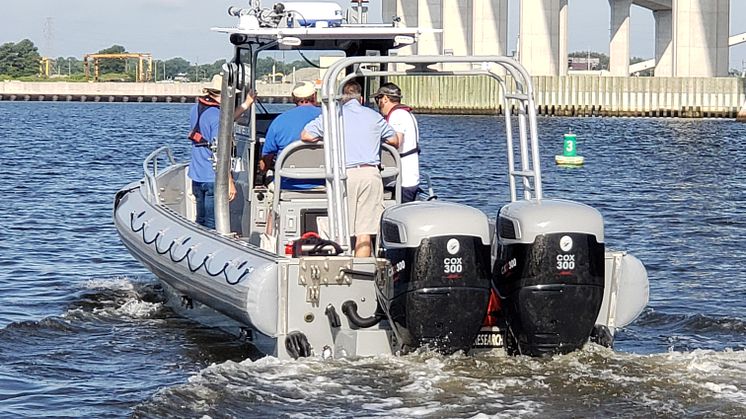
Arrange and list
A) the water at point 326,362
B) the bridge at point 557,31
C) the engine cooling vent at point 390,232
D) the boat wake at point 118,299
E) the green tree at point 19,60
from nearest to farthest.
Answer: the water at point 326,362, the engine cooling vent at point 390,232, the boat wake at point 118,299, the bridge at point 557,31, the green tree at point 19,60

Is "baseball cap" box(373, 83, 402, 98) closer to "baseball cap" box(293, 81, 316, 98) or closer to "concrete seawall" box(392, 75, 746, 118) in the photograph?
"baseball cap" box(293, 81, 316, 98)

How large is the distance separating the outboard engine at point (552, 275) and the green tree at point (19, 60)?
17518 cm

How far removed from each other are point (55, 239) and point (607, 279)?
34.7 feet

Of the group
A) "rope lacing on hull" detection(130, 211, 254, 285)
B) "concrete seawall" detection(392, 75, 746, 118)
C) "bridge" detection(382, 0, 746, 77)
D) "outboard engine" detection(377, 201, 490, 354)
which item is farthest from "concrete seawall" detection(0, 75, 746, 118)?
"outboard engine" detection(377, 201, 490, 354)

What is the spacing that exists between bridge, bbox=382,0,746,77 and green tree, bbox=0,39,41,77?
10557 cm

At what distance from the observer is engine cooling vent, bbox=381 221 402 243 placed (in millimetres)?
8789

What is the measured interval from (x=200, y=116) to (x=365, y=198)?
311cm

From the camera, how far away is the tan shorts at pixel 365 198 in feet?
32.5

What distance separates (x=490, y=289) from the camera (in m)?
8.85

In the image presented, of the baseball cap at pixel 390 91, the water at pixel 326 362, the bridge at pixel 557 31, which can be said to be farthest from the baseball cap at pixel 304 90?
the bridge at pixel 557 31

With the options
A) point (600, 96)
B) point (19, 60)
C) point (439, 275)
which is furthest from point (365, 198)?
point (19, 60)

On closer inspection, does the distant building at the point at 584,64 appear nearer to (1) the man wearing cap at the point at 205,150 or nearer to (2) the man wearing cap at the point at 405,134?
(1) the man wearing cap at the point at 205,150

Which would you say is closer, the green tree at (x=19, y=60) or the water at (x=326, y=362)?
the water at (x=326, y=362)

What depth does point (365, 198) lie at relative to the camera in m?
9.93
